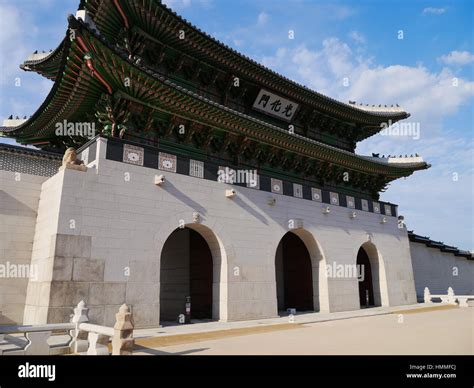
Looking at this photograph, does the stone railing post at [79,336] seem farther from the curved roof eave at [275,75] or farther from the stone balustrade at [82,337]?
the curved roof eave at [275,75]

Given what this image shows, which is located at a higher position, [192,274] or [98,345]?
[192,274]

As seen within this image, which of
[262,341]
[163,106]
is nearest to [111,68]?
[163,106]

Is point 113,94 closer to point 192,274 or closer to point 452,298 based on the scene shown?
point 192,274

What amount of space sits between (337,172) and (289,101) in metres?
4.92

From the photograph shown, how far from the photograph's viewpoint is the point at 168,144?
1434 centimetres

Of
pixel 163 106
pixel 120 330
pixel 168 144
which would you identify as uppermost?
pixel 163 106

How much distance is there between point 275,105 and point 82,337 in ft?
49.1

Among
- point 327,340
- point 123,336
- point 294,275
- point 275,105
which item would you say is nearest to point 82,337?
point 123,336

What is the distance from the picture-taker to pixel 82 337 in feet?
29.4

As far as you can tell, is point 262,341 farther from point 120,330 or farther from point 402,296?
point 402,296

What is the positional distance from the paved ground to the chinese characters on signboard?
37.4ft

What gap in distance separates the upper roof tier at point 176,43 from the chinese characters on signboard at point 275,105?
0.36 metres

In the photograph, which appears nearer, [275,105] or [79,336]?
[79,336]

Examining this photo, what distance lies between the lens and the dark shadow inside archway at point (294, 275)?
19.3 meters
